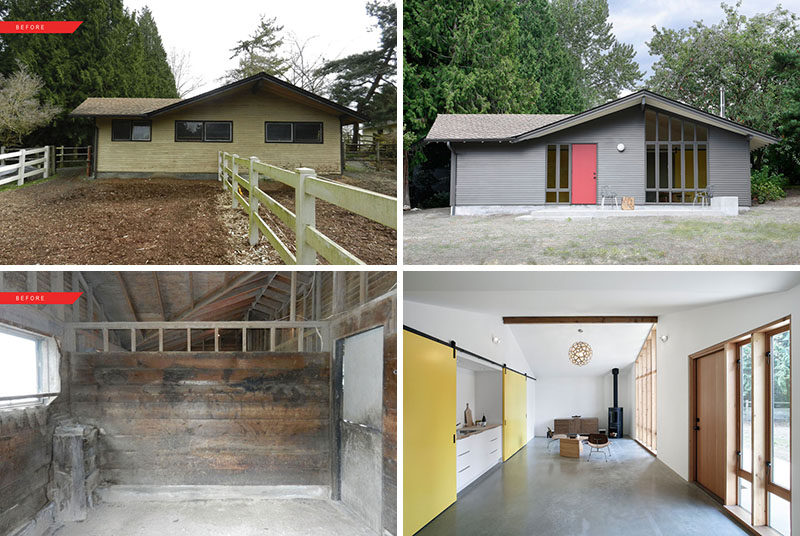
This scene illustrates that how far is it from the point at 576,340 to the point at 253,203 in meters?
10.4

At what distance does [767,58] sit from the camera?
8094 millimetres

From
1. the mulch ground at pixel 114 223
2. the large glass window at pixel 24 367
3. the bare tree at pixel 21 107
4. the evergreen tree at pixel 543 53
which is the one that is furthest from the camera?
the evergreen tree at pixel 543 53

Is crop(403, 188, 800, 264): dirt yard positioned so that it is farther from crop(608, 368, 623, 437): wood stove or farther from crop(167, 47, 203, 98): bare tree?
crop(608, 368, 623, 437): wood stove

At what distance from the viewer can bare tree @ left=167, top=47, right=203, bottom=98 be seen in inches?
217

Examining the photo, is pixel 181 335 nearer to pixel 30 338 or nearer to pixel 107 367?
pixel 107 367

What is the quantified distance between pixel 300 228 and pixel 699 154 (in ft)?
22.0

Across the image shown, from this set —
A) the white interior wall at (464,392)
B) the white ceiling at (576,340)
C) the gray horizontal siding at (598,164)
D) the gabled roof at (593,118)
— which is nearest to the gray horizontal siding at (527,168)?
the gray horizontal siding at (598,164)

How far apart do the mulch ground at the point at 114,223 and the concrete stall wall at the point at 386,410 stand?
130cm

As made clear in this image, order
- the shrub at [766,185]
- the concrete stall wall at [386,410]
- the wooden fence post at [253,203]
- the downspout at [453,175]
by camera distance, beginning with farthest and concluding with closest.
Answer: the downspout at [453,175]
the shrub at [766,185]
the wooden fence post at [253,203]
the concrete stall wall at [386,410]

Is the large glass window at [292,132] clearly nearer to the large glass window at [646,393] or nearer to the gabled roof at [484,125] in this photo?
the gabled roof at [484,125]

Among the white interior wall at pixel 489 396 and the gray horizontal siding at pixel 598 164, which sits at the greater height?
the gray horizontal siding at pixel 598 164

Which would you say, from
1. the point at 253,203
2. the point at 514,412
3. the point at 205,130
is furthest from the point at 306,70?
the point at 514,412

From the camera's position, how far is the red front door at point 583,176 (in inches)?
385

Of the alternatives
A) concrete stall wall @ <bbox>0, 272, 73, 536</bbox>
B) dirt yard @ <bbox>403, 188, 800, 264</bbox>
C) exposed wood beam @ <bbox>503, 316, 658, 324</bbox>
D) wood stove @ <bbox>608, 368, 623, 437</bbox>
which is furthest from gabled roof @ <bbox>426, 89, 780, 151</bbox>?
wood stove @ <bbox>608, 368, 623, 437</bbox>
